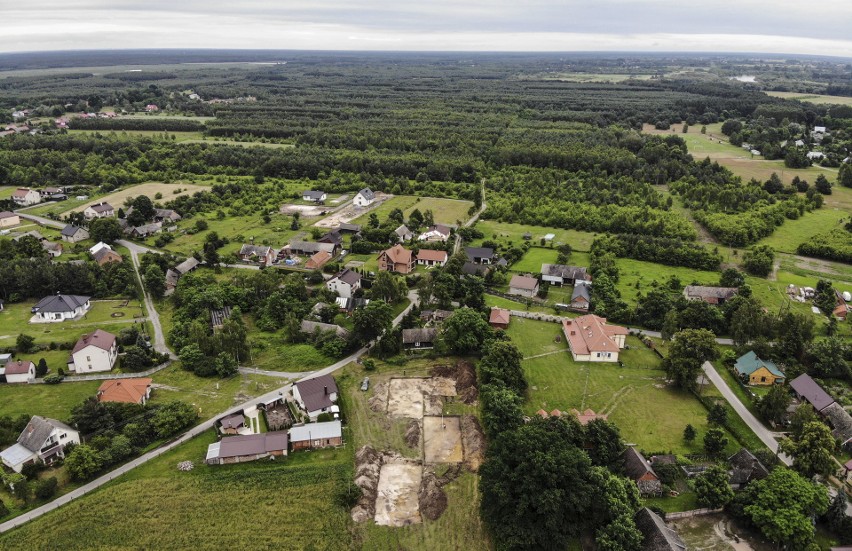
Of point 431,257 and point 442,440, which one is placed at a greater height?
point 431,257

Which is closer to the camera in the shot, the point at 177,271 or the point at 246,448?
the point at 246,448

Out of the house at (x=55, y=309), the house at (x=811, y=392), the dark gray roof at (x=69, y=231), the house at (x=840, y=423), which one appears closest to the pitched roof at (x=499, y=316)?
the house at (x=811, y=392)

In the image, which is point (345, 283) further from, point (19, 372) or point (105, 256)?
point (105, 256)

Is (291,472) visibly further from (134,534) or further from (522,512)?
(522,512)

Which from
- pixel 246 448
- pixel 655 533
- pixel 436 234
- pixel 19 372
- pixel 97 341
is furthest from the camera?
pixel 436 234

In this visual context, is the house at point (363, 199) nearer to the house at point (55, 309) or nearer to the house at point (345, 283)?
the house at point (345, 283)

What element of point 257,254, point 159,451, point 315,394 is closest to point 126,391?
point 159,451

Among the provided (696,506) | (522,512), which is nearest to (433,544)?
(522,512)
